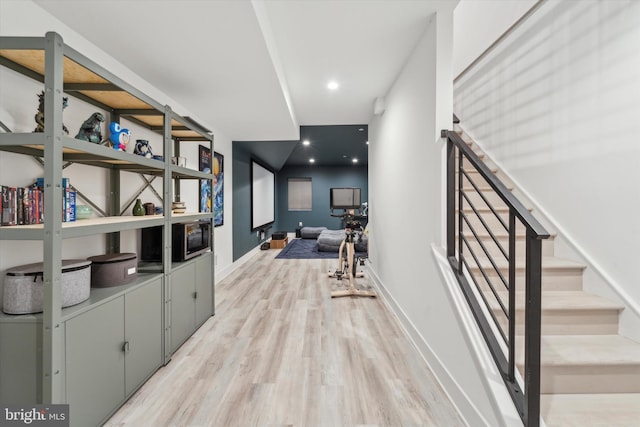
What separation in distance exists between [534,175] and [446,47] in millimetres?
1299

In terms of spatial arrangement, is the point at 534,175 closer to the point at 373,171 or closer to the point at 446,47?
the point at 446,47

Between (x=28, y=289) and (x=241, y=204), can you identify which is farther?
(x=241, y=204)

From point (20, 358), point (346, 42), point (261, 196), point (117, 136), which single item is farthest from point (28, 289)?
point (261, 196)

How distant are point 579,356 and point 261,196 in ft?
22.3

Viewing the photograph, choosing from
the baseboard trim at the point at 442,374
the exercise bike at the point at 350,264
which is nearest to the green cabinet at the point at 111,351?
the baseboard trim at the point at 442,374

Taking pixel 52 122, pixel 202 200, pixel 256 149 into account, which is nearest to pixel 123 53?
pixel 52 122

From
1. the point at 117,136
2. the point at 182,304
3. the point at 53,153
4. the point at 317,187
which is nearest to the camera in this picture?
the point at 53,153

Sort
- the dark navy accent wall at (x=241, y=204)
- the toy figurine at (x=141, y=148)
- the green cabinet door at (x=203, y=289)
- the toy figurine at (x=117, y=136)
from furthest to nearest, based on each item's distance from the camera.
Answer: the dark navy accent wall at (x=241, y=204) < the green cabinet door at (x=203, y=289) < the toy figurine at (x=141, y=148) < the toy figurine at (x=117, y=136)

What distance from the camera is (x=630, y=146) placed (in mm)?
1553

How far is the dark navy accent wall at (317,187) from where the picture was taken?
9859 millimetres

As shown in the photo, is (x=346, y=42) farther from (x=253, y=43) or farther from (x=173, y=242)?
(x=173, y=242)

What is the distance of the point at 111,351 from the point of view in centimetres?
148

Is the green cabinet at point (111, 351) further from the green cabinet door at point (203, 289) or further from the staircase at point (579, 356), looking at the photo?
the staircase at point (579, 356)

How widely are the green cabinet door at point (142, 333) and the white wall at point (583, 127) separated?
9.53 feet
